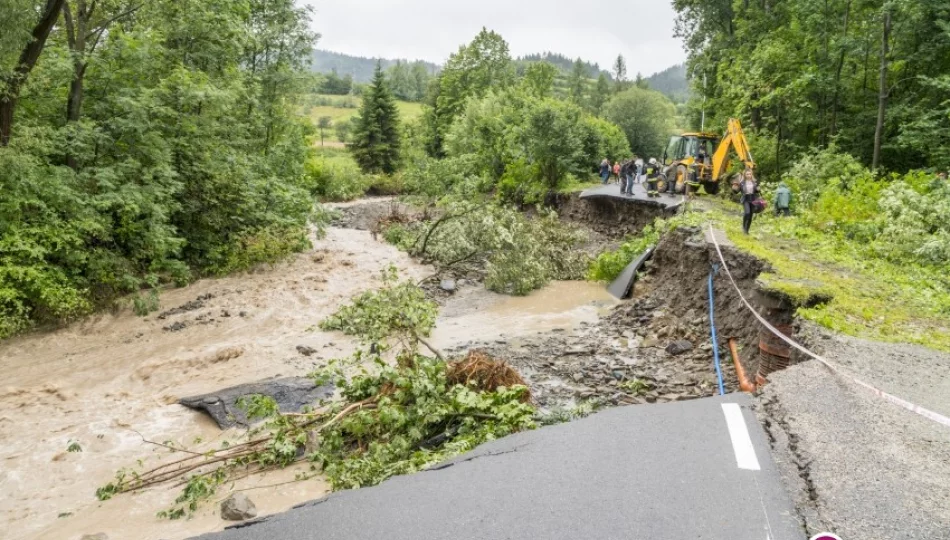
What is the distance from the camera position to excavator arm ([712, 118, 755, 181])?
19.3m

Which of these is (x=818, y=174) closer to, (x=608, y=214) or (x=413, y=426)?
(x=608, y=214)

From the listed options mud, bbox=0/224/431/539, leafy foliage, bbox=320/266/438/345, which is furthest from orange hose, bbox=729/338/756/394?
mud, bbox=0/224/431/539

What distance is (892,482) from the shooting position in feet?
12.1

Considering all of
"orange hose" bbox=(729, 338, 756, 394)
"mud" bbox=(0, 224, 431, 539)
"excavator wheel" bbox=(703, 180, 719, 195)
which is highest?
"excavator wheel" bbox=(703, 180, 719, 195)

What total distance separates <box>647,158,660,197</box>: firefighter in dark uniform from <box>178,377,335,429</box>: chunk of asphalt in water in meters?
17.4

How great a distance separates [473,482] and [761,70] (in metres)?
24.0

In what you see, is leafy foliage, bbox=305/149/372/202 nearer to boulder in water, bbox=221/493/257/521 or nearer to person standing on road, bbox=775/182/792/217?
person standing on road, bbox=775/182/792/217

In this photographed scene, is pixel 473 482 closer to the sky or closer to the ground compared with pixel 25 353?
closer to the sky

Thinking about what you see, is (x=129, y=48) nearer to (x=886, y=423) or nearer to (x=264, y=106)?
(x=264, y=106)

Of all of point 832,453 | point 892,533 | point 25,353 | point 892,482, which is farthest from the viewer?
point 25,353

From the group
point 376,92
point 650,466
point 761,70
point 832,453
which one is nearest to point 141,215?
point 650,466

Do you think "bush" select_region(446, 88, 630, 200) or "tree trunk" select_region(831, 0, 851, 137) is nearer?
Answer: "tree trunk" select_region(831, 0, 851, 137)

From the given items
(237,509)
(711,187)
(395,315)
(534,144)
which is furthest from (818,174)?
(237,509)

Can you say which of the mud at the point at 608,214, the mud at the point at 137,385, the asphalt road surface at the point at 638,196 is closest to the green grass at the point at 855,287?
the mud at the point at 137,385
